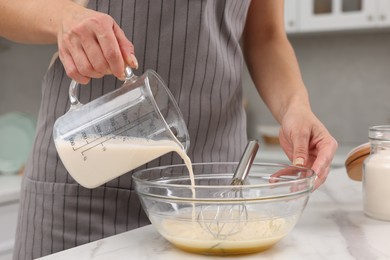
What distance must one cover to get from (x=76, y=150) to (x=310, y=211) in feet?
1.34

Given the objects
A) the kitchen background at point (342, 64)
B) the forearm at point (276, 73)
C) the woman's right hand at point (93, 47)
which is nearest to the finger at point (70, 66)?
the woman's right hand at point (93, 47)

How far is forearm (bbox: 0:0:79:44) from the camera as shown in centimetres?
83

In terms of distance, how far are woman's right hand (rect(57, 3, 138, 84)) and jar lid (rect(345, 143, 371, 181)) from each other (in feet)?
1.62

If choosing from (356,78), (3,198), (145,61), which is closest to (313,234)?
(145,61)

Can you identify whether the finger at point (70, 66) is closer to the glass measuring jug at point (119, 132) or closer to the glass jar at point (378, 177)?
the glass measuring jug at point (119, 132)

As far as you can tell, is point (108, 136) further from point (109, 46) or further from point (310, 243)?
point (310, 243)

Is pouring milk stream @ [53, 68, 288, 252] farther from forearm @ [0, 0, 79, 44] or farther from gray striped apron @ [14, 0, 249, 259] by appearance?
gray striped apron @ [14, 0, 249, 259]

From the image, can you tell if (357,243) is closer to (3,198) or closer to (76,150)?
(76,150)

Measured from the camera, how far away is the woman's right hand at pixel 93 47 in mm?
734

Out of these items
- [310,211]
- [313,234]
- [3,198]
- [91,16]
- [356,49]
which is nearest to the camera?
[91,16]

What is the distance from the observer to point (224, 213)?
0.75 m

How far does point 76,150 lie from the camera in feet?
2.68

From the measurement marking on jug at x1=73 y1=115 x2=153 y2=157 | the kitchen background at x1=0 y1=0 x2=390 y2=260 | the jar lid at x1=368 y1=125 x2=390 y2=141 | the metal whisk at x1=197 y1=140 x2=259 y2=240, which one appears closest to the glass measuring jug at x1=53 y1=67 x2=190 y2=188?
the measurement marking on jug at x1=73 y1=115 x2=153 y2=157

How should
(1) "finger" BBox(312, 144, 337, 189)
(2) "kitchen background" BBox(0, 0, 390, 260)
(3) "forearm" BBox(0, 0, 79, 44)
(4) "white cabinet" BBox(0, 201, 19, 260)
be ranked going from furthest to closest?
(2) "kitchen background" BBox(0, 0, 390, 260) < (4) "white cabinet" BBox(0, 201, 19, 260) < (1) "finger" BBox(312, 144, 337, 189) < (3) "forearm" BBox(0, 0, 79, 44)
